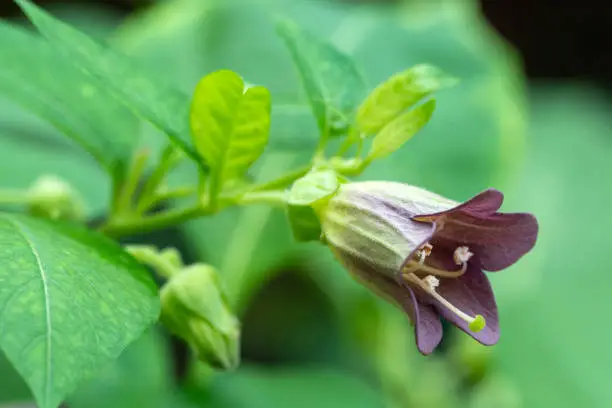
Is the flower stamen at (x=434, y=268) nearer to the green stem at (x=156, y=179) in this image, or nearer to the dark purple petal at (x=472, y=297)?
the dark purple petal at (x=472, y=297)

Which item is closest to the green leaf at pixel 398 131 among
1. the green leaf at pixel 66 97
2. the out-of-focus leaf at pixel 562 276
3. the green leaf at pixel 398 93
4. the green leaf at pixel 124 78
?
the green leaf at pixel 398 93

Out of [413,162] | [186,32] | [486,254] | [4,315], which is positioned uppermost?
[4,315]

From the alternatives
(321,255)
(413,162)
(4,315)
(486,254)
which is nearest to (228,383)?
(321,255)

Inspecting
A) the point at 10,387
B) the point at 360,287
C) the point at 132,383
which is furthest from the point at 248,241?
the point at 10,387

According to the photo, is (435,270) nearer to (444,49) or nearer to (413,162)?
(413,162)

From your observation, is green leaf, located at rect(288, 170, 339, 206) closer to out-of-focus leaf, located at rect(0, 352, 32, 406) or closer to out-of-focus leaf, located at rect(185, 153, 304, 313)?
out-of-focus leaf, located at rect(0, 352, 32, 406)

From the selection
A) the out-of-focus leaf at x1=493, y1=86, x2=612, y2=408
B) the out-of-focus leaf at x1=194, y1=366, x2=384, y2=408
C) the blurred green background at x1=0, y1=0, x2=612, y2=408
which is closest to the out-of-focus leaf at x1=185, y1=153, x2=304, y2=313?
the blurred green background at x1=0, y1=0, x2=612, y2=408

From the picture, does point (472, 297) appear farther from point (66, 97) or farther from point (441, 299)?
point (66, 97)
